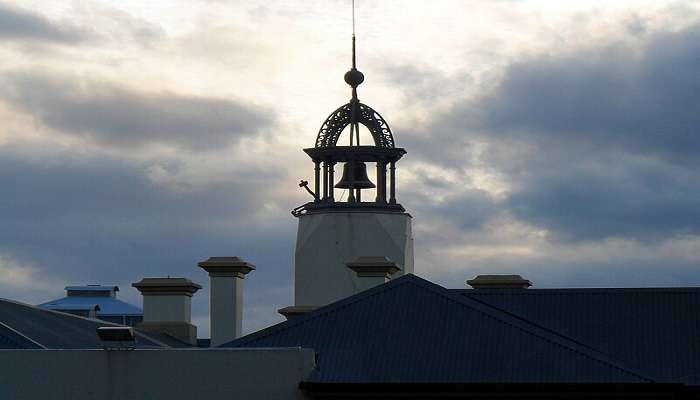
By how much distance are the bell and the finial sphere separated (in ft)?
22.0

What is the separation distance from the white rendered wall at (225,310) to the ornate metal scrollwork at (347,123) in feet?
63.7

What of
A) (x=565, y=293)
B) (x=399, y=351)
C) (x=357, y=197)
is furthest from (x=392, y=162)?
(x=399, y=351)

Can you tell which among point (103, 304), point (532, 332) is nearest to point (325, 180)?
point (532, 332)

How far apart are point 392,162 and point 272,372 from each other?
1476 inches

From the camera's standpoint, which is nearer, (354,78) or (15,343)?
(15,343)

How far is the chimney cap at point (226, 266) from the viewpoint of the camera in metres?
57.1

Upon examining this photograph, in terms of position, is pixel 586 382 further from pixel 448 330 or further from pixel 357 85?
pixel 357 85

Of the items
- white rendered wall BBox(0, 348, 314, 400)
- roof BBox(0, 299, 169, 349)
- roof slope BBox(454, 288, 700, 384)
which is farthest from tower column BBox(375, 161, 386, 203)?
white rendered wall BBox(0, 348, 314, 400)

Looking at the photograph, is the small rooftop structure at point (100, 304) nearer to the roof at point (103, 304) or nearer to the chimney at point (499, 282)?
the roof at point (103, 304)

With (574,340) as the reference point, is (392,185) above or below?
above

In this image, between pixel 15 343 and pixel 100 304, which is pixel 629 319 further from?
pixel 100 304

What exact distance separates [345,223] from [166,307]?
22655 millimetres

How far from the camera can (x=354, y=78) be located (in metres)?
83.7

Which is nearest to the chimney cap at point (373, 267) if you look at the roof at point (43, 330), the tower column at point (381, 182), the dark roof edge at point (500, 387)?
the roof at point (43, 330)
